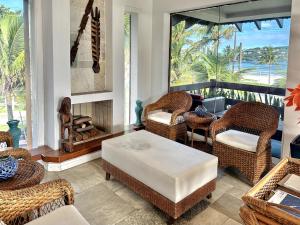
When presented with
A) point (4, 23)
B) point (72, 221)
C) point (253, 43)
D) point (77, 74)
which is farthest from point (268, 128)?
point (4, 23)

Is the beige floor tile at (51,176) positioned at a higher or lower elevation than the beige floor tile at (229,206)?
higher

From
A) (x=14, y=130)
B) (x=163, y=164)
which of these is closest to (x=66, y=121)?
(x=14, y=130)

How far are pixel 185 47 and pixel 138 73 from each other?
42.4 inches

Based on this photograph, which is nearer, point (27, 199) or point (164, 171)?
point (27, 199)

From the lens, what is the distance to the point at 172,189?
2.15 metres

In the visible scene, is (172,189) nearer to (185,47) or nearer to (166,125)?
(166,125)

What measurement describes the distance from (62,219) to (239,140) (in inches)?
88.8

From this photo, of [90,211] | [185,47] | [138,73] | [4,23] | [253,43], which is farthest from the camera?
[138,73]

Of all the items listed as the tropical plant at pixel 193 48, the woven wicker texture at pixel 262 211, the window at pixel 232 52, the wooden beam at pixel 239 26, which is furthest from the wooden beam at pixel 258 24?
the woven wicker texture at pixel 262 211

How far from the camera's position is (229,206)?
2574 mm

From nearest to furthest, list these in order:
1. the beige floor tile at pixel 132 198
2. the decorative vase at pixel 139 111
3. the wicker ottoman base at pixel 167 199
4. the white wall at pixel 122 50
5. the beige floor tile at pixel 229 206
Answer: the wicker ottoman base at pixel 167 199, the beige floor tile at pixel 229 206, the beige floor tile at pixel 132 198, the white wall at pixel 122 50, the decorative vase at pixel 139 111

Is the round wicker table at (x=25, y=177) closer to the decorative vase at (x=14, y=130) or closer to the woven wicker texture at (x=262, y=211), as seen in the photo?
the decorative vase at (x=14, y=130)

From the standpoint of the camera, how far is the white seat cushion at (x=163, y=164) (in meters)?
2.20

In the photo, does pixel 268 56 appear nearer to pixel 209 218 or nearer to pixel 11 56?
pixel 209 218
